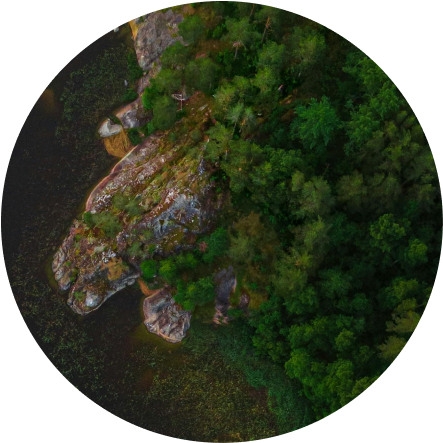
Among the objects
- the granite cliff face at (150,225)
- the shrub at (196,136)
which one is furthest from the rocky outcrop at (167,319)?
the shrub at (196,136)

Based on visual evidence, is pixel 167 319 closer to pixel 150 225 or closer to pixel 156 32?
pixel 150 225

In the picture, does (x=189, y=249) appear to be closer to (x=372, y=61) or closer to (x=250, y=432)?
(x=250, y=432)

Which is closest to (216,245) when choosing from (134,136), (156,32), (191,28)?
(134,136)

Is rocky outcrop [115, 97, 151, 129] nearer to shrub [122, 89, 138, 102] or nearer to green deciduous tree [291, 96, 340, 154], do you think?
shrub [122, 89, 138, 102]

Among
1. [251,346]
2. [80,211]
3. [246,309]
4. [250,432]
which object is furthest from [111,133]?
[250,432]

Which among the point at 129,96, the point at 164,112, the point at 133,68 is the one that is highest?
the point at 133,68

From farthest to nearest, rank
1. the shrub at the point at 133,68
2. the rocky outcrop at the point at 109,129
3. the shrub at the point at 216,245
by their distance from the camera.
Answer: the shrub at the point at 133,68 < the rocky outcrop at the point at 109,129 < the shrub at the point at 216,245

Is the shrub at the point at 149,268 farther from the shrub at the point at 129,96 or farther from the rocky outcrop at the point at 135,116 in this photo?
the shrub at the point at 129,96
